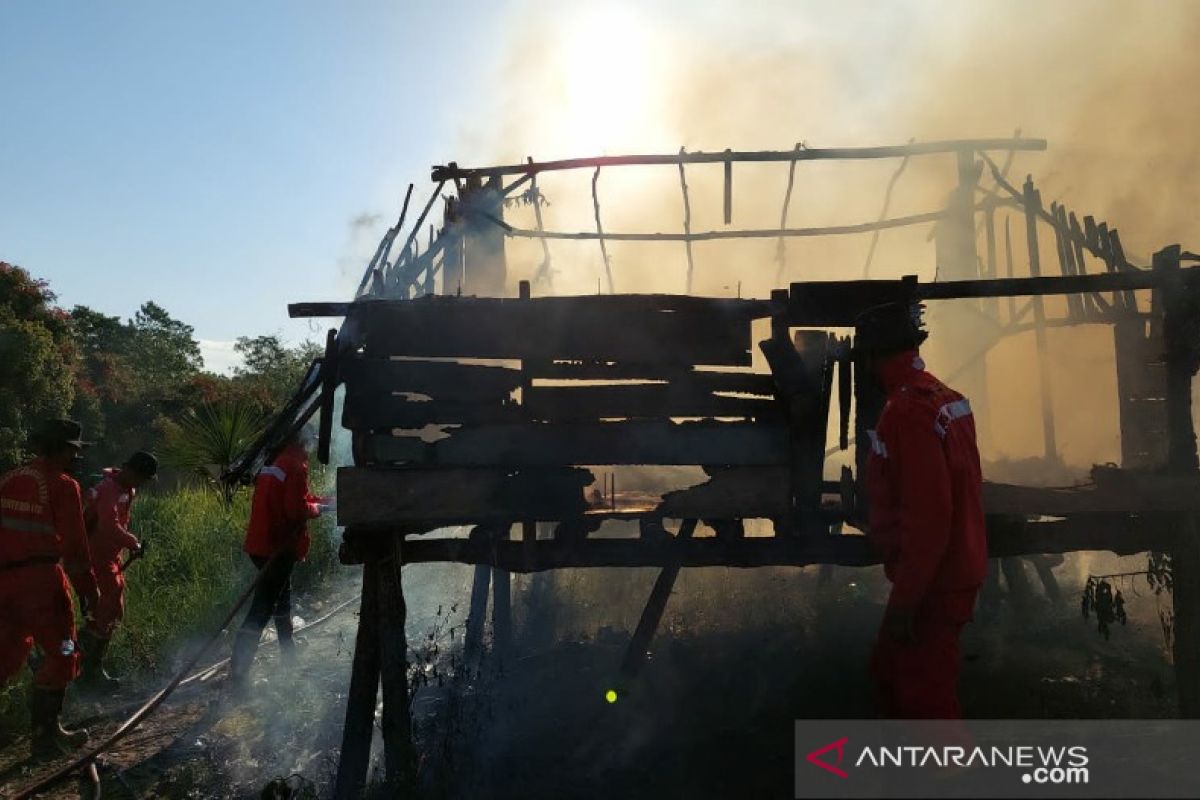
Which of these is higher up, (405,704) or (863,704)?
(405,704)

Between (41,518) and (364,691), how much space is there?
306cm

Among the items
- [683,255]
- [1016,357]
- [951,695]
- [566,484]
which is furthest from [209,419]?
[1016,357]

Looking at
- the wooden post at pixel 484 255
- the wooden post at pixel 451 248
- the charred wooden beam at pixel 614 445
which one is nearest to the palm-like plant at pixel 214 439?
the wooden post at pixel 451 248

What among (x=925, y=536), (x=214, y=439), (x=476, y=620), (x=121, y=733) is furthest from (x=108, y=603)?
(x=925, y=536)

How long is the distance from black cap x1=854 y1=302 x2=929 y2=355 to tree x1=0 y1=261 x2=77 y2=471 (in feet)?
60.8

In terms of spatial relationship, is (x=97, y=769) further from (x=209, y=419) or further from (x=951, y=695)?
(x=209, y=419)

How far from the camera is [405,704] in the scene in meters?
4.76

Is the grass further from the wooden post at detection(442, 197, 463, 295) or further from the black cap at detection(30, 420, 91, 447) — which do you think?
the wooden post at detection(442, 197, 463, 295)

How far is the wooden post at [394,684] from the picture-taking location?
4.69 meters

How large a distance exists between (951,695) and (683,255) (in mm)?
11224

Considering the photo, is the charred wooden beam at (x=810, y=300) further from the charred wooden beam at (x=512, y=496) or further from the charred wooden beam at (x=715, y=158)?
the charred wooden beam at (x=715, y=158)

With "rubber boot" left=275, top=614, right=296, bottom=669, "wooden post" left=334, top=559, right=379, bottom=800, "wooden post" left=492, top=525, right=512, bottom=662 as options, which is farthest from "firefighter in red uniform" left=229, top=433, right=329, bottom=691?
"wooden post" left=334, top=559, right=379, bottom=800

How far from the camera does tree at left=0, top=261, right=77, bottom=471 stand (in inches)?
668

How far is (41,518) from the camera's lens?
5.87 m
